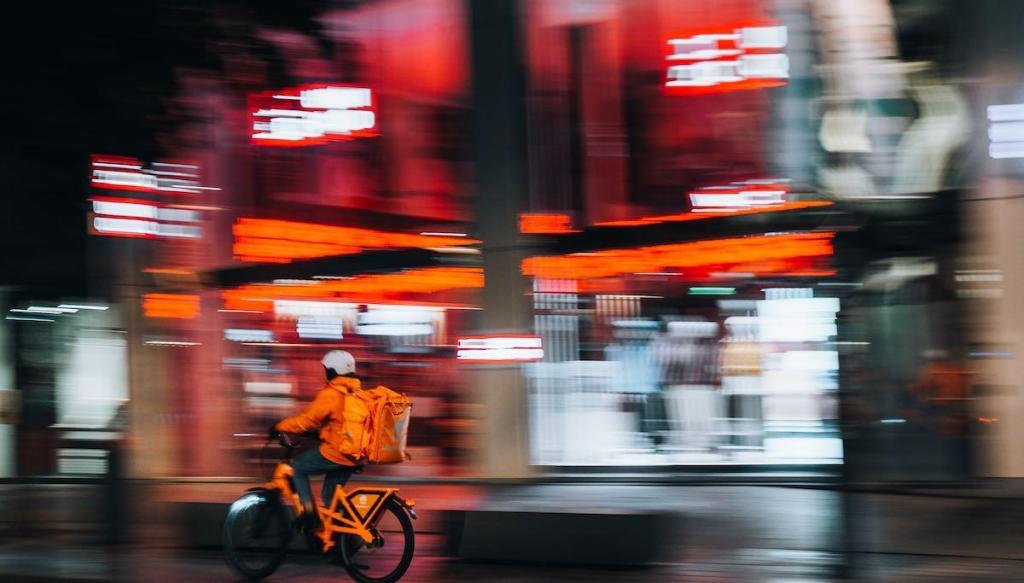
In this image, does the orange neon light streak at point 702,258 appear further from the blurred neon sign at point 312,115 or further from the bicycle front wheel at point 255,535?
the bicycle front wheel at point 255,535

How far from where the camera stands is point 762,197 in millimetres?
13508

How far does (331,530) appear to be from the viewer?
912 cm

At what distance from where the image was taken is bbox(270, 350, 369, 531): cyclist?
348 inches

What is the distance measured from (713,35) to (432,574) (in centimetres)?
744

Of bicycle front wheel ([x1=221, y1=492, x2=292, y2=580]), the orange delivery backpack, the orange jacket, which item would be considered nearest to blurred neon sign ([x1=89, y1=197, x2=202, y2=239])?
bicycle front wheel ([x1=221, y1=492, x2=292, y2=580])

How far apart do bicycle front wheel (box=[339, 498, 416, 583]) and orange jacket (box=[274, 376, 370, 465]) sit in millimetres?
520

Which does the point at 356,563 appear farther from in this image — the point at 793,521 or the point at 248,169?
the point at 248,169

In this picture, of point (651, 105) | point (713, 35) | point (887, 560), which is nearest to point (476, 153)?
point (651, 105)

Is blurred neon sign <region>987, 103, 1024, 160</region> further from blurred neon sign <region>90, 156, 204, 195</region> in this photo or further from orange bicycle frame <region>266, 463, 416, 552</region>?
blurred neon sign <region>90, 156, 204, 195</region>

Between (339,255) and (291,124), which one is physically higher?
(291,124)

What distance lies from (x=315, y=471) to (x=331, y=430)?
0.42 metres

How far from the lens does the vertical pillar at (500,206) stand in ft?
46.4

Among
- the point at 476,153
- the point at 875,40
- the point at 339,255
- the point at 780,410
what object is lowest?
the point at 780,410

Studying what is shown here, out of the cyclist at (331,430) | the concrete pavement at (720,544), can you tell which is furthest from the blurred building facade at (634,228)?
the cyclist at (331,430)
